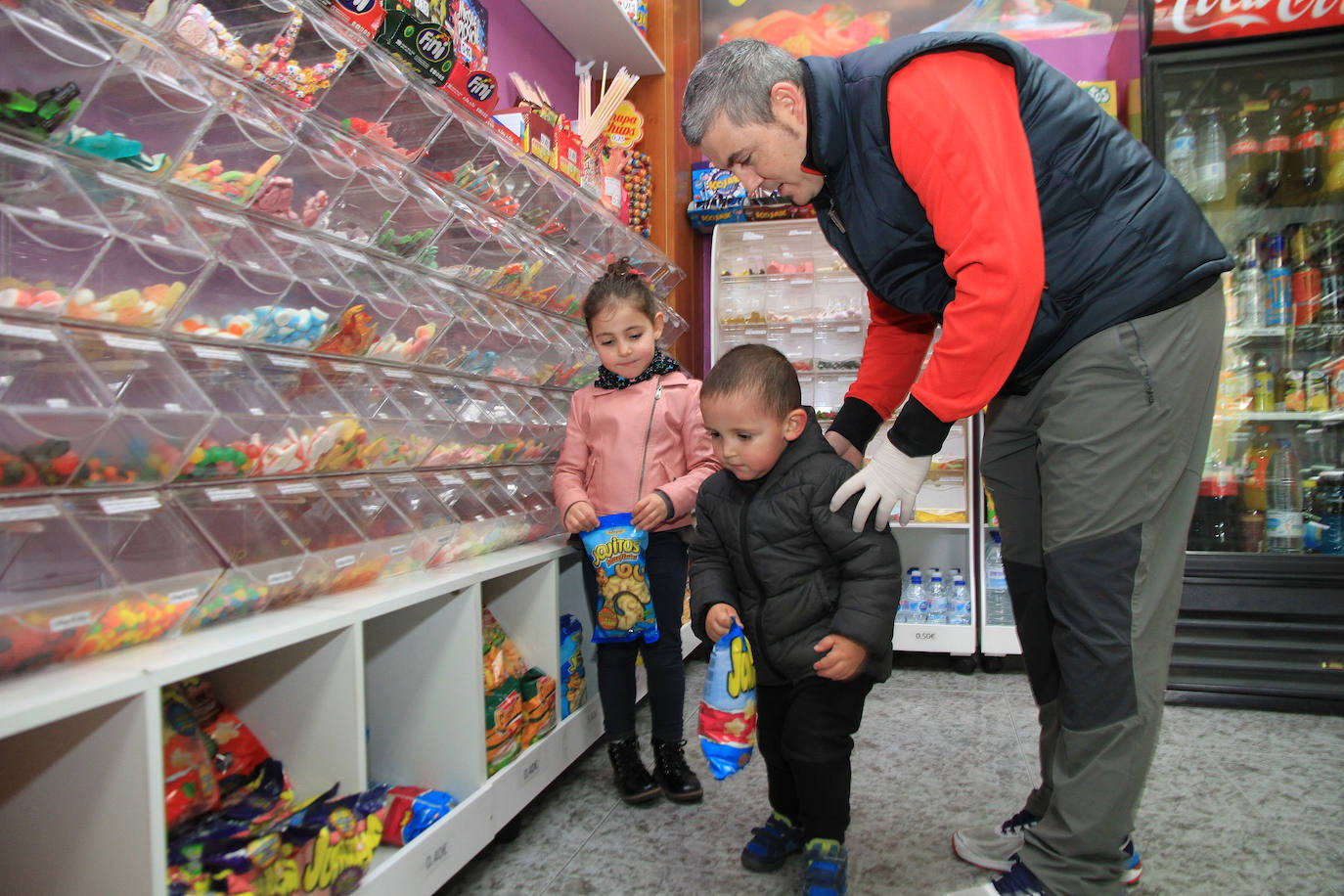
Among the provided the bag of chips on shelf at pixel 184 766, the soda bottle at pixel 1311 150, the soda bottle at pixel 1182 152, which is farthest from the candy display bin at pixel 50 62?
the soda bottle at pixel 1311 150

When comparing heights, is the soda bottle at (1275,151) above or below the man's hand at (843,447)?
above

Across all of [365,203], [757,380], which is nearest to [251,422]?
[365,203]

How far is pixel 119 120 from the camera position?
1184 mm

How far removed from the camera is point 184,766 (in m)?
1.25

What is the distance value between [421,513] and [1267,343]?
335 centimetres

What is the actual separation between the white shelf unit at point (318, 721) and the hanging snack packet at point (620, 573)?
128 millimetres

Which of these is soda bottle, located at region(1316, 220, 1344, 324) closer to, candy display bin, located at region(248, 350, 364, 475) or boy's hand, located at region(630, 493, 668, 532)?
boy's hand, located at region(630, 493, 668, 532)

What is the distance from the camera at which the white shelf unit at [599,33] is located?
313 cm

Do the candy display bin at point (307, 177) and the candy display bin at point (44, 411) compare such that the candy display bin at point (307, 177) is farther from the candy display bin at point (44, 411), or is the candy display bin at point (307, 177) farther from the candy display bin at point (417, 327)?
the candy display bin at point (44, 411)

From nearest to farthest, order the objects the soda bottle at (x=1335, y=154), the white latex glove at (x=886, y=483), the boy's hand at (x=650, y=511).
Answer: the white latex glove at (x=886, y=483) < the boy's hand at (x=650, y=511) < the soda bottle at (x=1335, y=154)

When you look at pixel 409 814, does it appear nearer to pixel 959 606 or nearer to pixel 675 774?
pixel 675 774

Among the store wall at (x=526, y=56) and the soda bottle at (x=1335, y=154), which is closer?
the store wall at (x=526, y=56)

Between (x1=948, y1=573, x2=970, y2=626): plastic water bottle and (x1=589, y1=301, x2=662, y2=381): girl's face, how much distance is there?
2018 mm

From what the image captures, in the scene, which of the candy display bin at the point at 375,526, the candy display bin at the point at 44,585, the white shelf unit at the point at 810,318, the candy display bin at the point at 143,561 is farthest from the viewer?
the white shelf unit at the point at 810,318
